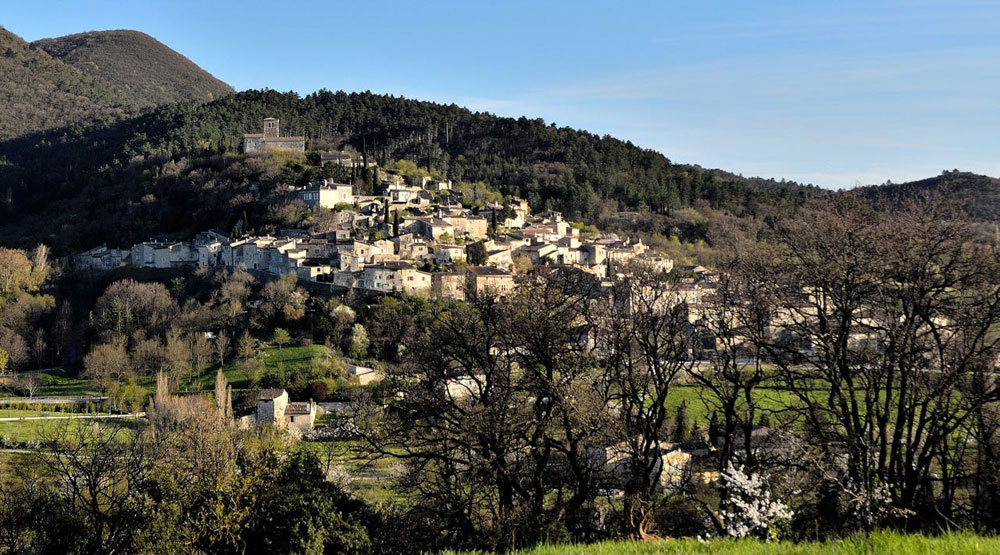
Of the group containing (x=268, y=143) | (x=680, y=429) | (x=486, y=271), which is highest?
(x=268, y=143)

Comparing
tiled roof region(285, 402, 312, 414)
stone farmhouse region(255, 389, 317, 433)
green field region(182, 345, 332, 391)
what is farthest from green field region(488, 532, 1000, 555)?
green field region(182, 345, 332, 391)

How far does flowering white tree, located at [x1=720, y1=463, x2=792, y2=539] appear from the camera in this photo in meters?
9.01

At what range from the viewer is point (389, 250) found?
2146 inches

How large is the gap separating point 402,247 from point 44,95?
420ft

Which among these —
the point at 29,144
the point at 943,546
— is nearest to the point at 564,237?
the point at 943,546

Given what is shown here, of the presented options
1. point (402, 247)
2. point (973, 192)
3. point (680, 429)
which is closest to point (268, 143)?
point (402, 247)

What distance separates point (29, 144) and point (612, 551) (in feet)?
462

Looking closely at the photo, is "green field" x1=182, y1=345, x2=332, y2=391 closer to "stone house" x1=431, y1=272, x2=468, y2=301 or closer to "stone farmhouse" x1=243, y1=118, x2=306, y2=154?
"stone house" x1=431, y1=272, x2=468, y2=301

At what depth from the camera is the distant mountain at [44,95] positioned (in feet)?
445

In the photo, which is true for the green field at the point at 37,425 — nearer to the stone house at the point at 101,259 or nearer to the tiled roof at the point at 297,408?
the tiled roof at the point at 297,408

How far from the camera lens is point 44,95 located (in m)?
147

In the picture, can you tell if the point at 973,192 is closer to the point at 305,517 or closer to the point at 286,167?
the point at 305,517

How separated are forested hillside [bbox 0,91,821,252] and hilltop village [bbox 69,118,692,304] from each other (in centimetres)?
682

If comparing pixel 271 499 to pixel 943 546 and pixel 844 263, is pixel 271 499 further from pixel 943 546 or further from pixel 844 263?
pixel 943 546
